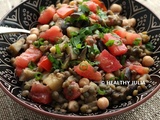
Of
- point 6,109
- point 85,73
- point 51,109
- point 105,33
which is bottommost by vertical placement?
point 6,109

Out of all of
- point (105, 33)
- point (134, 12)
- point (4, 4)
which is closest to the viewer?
point (105, 33)

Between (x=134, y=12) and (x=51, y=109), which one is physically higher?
(x=134, y=12)

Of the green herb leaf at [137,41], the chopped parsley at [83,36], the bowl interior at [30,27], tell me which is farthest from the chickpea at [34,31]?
the green herb leaf at [137,41]

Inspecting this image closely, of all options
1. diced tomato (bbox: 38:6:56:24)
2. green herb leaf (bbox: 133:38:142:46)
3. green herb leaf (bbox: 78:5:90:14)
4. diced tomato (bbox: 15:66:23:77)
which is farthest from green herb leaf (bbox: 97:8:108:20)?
diced tomato (bbox: 15:66:23:77)

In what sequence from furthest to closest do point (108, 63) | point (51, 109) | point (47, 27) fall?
point (47, 27) < point (108, 63) < point (51, 109)

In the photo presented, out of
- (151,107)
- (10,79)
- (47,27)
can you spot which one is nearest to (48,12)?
(47,27)

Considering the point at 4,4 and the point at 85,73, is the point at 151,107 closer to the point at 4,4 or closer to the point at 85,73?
the point at 85,73

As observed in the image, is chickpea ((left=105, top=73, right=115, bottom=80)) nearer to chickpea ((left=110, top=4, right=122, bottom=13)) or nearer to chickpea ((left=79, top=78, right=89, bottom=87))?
chickpea ((left=79, top=78, right=89, bottom=87))

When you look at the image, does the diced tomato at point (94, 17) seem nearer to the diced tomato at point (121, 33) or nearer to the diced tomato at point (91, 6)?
the diced tomato at point (91, 6)
